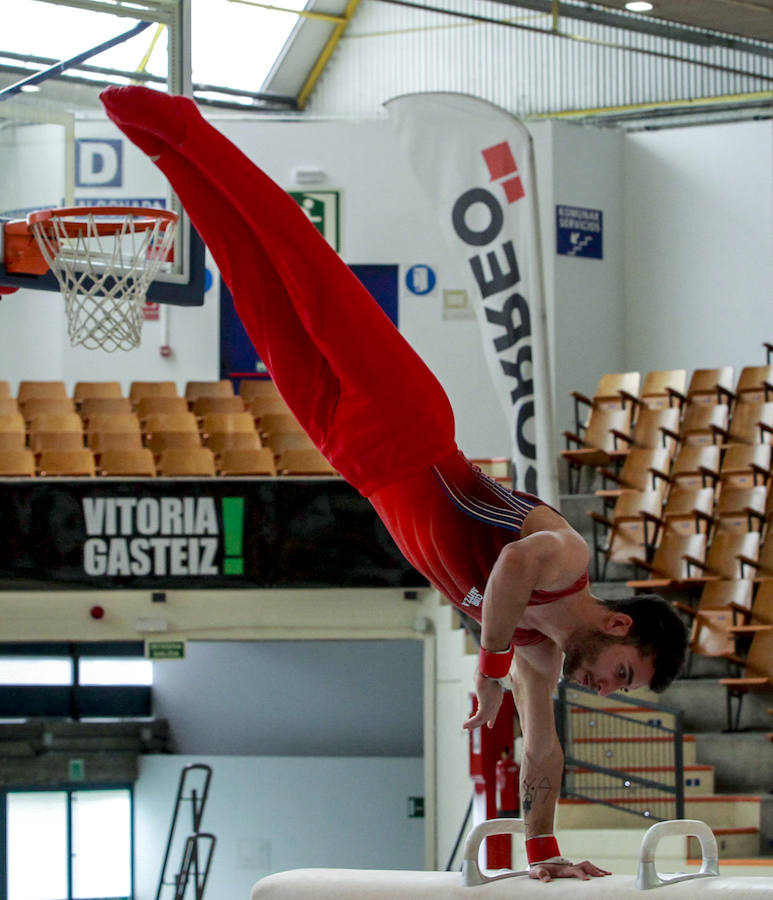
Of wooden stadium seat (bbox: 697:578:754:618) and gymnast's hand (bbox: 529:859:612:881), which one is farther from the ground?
gymnast's hand (bbox: 529:859:612:881)

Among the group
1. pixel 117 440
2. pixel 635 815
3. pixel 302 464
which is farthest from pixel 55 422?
pixel 635 815

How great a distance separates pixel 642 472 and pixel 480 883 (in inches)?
281

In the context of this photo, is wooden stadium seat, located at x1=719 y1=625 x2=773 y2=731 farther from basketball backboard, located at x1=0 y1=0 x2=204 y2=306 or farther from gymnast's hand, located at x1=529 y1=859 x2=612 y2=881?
gymnast's hand, located at x1=529 y1=859 x2=612 y2=881

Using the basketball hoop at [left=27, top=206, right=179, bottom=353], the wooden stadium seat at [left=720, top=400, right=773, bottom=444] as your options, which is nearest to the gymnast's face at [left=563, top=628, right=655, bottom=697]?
the basketball hoop at [left=27, top=206, right=179, bottom=353]

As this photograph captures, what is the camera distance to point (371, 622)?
→ 929 cm

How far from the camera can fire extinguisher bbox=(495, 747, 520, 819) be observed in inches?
297

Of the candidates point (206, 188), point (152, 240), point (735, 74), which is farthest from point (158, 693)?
point (206, 188)

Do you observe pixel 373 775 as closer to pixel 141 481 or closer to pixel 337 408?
pixel 141 481

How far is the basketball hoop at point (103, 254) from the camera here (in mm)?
4441

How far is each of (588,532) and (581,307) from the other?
2776mm

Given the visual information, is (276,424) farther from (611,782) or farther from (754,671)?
(754,671)

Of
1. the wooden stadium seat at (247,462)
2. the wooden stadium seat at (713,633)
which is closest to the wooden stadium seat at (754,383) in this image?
the wooden stadium seat at (713,633)

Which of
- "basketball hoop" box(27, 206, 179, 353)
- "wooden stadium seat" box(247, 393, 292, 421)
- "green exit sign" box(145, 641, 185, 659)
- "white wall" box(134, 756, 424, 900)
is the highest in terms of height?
"basketball hoop" box(27, 206, 179, 353)

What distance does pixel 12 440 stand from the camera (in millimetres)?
9281
